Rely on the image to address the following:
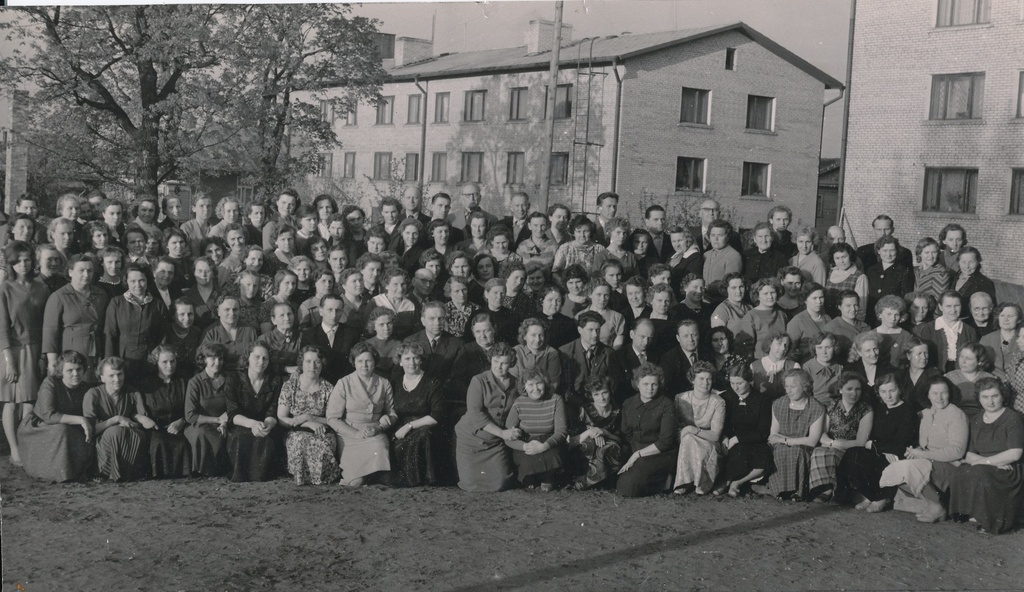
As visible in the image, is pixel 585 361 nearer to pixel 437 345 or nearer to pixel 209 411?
pixel 437 345

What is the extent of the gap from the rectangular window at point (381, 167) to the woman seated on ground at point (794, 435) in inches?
269

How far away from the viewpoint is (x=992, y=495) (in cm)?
585

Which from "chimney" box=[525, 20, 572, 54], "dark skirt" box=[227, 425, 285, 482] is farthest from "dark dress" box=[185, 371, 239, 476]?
"chimney" box=[525, 20, 572, 54]

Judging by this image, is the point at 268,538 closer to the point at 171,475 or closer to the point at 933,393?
the point at 171,475

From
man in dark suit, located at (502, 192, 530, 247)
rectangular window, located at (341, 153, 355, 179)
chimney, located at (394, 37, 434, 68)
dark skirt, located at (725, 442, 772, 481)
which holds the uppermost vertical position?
chimney, located at (394, 37, 434, 68)

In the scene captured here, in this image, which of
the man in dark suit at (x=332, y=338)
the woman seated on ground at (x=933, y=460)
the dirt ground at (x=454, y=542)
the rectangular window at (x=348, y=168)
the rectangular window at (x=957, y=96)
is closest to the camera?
the dirt ground at (x=454, y=542)

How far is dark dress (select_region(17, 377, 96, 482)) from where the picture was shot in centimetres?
A: 643

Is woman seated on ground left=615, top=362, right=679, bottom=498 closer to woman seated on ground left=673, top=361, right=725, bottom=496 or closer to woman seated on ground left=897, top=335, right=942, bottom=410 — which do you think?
woman seated on ground left=673, top=361, right=725, bottom=496

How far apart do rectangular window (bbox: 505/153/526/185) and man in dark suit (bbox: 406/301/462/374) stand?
12.7m

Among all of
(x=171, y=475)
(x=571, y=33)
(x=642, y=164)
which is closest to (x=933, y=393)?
(x=171, y=475)

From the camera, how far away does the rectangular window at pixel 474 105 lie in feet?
56.0

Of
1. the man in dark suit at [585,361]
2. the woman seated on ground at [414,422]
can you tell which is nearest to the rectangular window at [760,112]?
the man in dark suit at [585,361]

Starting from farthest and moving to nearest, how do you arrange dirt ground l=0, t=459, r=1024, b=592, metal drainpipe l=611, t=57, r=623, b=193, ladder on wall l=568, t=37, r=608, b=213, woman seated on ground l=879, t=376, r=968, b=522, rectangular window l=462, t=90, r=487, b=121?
metal drainpipe l=611, t=57, r=623, b=193, ladder on wall l=568, t=37, r=608, b=213, rectangular window l=462, t=90, r=487, b=121, woman seated on ground l=879, t=376, r=968, b=522, dirt ground l=0, t=459, r=1024, b=592

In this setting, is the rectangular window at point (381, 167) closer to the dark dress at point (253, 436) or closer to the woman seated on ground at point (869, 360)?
the dark dress at point (253, 436)
